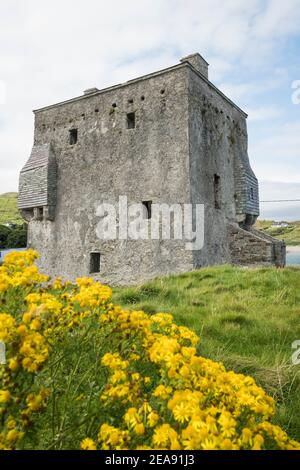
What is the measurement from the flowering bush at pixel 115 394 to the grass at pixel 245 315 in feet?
4.55

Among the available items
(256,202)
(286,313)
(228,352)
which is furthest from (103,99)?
(228,352)

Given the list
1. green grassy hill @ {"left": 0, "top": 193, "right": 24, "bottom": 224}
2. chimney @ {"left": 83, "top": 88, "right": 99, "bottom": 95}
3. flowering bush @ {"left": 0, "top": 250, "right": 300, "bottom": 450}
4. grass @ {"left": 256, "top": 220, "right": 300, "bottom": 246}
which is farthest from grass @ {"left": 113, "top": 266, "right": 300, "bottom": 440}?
green grassy hill @ {"left": 0, "top": 193, "right": 24, "bottom": 224}

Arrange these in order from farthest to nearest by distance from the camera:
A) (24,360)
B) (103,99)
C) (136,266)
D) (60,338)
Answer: (103,99), (136,266), (60,338), (24,360)

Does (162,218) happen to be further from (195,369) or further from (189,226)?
(195,369)

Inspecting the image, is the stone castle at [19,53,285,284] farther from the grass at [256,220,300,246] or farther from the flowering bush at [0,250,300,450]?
the grass at [256,220,300,246]

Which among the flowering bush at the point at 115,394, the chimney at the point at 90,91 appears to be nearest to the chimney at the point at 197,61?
the chimney at the point at 90,91

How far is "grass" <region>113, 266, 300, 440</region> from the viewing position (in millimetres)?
3715

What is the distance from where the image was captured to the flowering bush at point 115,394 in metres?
1.68

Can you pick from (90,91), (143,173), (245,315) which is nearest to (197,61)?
(90,91)

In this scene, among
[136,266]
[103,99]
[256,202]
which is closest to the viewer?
[136,266]

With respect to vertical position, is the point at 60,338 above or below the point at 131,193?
below

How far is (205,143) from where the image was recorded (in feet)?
46.0

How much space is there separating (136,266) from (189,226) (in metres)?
2.71

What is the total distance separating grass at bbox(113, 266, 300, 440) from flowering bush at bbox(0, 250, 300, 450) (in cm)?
139
